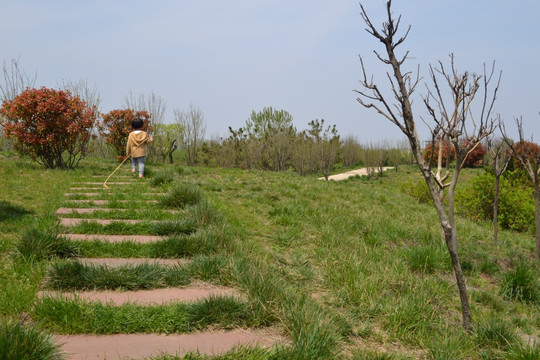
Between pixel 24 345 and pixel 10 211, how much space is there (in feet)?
15.7

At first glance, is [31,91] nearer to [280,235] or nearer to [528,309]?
[280,235]

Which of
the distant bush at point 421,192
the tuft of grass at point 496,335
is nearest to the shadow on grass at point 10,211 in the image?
the tuft of grass at point 496,335

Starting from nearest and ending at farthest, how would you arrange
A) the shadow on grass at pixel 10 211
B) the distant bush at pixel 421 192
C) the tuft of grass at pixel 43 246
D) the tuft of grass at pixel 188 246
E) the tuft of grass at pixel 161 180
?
the tuft of grass at pixel 43 246 → the tuft of grass at pixel 188 246 → the shadow on grass at pixel 10 211 → the tuft of grass at pixel 161 180 → the distant bush at pixel 421 192

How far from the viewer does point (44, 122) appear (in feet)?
36.1

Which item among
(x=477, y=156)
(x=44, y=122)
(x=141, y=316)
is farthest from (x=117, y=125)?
(x=477, y=156)

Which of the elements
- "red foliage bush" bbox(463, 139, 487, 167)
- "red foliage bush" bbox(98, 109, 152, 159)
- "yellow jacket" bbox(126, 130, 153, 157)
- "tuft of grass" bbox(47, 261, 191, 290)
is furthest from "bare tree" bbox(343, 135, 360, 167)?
"tuft of grass" bbox(47, 261, 191, 290)

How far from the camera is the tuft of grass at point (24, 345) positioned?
195cm

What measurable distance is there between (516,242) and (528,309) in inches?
201

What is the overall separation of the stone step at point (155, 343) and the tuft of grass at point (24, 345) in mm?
108

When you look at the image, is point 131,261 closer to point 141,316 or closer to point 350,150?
point 141,316

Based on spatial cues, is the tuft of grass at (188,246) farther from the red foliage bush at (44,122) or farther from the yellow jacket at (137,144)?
the red foliage bush at (44,122)

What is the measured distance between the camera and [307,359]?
7.46 ft

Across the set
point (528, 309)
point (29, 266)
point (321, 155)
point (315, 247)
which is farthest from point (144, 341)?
point (321, 155)

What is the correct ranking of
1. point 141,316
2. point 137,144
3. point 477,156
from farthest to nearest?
point 477,156 → point 137,144 → point 141,316
